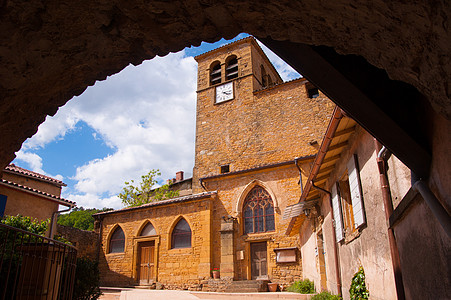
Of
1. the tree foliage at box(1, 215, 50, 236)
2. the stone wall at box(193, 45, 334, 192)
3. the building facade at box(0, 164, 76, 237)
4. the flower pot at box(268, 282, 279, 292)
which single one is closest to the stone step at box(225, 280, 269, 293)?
the flower pot at box(268, 282, 279, 292)

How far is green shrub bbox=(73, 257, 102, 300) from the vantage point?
680cm

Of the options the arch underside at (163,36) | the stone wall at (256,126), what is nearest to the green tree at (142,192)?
the stone wall at (256,126)

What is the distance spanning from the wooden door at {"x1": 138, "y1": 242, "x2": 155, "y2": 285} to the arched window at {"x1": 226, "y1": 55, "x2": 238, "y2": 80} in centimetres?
1123

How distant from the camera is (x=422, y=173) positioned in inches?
109

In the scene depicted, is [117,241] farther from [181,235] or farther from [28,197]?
[28,197]

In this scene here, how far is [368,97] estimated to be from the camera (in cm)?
269

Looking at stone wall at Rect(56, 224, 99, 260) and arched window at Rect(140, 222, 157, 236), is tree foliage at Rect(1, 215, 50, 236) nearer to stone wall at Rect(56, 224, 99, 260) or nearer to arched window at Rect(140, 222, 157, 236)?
stone wall at Rect(56, 224, 99, 260)

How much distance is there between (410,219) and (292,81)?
16.5m

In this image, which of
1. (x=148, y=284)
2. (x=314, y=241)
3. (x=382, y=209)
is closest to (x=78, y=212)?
(x=148, y=284)

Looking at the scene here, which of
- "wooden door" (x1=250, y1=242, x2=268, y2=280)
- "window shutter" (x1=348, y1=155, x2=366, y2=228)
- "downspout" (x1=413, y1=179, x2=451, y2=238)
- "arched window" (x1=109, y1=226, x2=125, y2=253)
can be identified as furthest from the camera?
"arched window" (x1=109, y1=226, x2=125, y2=253)

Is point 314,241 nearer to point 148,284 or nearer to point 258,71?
point 148,284

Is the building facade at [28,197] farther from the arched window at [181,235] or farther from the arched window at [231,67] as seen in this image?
the arched window at [231,67]

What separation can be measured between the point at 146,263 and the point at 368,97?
646 inches

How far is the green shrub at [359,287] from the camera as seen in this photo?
5.60 meters
